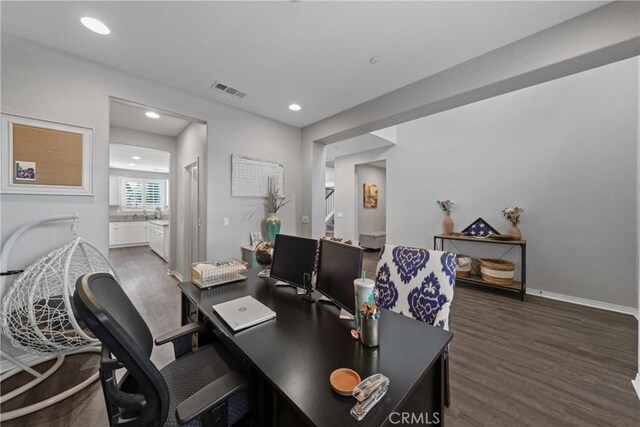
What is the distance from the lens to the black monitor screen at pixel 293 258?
5.02 feet

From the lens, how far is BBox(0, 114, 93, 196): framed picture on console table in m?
1.84

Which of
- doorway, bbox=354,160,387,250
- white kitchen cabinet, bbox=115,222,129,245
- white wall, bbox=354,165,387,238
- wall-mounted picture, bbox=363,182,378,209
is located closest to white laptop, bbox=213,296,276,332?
doorway, bbox=354,160,387,250

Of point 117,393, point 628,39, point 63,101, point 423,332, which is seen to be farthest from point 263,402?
point 628,39

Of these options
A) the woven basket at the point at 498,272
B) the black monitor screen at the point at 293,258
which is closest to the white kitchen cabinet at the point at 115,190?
the black monitor screen at the point at 293,258

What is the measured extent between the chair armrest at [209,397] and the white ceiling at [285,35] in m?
2.16

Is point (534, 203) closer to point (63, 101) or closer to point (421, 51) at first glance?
point (421, 51)

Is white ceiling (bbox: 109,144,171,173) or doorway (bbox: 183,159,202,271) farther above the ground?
white ceiling (bbox: 109,144,171,173)

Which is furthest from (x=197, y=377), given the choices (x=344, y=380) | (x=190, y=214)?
(x=190, y=214)

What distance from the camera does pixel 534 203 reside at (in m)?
3.54

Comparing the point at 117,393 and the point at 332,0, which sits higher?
the point at 332,0

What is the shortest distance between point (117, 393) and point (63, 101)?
100 inches

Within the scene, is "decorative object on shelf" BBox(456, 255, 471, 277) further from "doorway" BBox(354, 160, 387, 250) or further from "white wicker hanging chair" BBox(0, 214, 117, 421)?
"white wicker hanging chair" BBox(0, 214, 117, 421)

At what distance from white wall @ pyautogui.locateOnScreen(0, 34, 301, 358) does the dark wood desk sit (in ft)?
5.76

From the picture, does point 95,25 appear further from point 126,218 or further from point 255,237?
point 126,218
